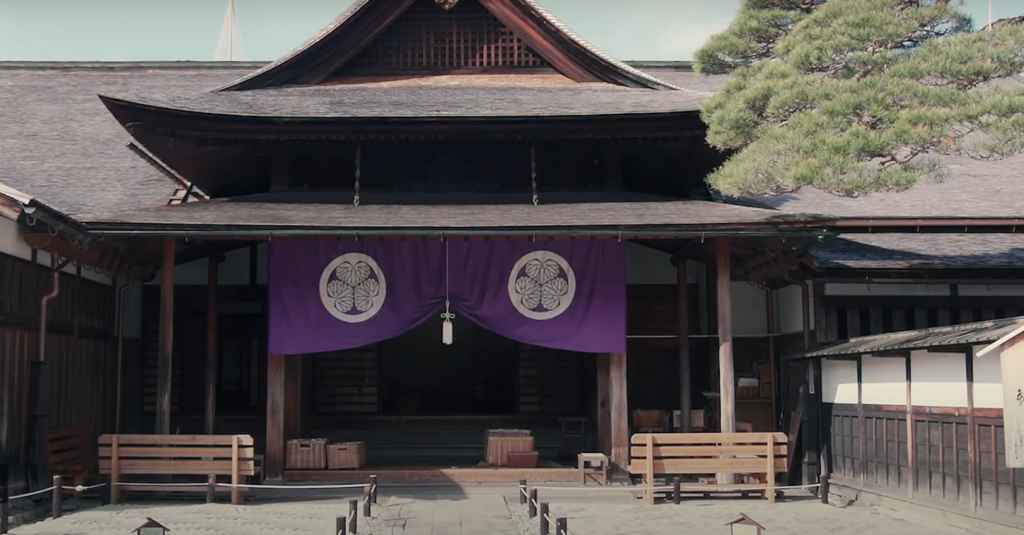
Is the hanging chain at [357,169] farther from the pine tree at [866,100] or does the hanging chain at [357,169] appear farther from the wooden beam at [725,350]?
the wooden beam at [725,350]

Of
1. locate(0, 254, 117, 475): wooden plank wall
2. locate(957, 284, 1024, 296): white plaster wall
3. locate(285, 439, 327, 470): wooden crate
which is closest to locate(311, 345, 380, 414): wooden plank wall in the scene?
locate(0, 254, 117, 475): wooden plank wall

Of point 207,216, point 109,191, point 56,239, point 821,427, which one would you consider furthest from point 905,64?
point 109,191

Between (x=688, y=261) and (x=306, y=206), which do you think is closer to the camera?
(x=306, y=206)

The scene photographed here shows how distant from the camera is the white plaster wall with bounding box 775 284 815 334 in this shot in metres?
14.7

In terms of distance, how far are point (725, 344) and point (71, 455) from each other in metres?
8.83

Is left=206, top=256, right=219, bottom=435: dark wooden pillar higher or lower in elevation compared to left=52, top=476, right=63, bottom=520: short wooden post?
higher

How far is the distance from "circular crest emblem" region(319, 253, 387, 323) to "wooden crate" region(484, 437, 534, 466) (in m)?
2.93

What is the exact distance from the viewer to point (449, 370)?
2458 cm

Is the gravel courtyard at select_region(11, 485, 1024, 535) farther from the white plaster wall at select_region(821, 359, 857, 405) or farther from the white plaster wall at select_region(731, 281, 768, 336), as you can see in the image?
the white plaster wall at select_region(731, 281, 768, 336)

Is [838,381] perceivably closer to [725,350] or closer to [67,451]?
[725,350]

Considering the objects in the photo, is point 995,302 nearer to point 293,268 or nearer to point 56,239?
point 293,268

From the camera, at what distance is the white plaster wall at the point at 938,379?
10.4 m

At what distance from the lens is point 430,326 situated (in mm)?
23266

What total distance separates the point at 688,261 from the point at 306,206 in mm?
6775
